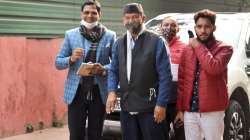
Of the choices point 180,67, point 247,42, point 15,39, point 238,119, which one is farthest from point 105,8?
point 180,67

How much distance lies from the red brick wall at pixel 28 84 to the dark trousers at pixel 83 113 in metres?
2.77

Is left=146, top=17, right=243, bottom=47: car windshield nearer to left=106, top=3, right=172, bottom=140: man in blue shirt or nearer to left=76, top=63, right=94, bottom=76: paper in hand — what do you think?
left=76, top=63, right=94, bottom=76: paper in hand

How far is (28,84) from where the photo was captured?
8.70 meters

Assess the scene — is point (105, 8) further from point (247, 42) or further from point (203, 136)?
point (203, 136)

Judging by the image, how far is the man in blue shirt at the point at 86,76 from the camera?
221 inches

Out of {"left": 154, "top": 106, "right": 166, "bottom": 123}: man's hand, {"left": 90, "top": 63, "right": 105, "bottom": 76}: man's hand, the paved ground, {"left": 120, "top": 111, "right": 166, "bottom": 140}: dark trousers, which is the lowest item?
the paved ground

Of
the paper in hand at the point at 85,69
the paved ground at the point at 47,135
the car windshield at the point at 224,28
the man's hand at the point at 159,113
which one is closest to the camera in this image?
the man's hand at the point at 159,113

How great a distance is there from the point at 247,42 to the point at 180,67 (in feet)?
9.54

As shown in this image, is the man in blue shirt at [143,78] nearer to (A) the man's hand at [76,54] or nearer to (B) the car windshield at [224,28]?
(A) the man's hand at [76,54]

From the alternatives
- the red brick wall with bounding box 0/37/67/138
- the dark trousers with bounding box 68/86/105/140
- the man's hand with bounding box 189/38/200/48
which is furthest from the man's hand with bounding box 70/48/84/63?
the red brick wall with bounding box 0/37/67/138

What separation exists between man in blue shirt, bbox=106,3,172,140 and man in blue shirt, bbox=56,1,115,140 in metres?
0.50

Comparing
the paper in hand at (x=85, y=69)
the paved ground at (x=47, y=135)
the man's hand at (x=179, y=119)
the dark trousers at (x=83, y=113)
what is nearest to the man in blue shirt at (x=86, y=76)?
the dark trousers at (x=83, y=113)

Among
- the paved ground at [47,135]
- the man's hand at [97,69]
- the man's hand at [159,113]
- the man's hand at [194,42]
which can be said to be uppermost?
the man's hand at [194,42]

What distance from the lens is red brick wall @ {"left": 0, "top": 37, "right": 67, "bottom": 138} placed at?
26.9ft
